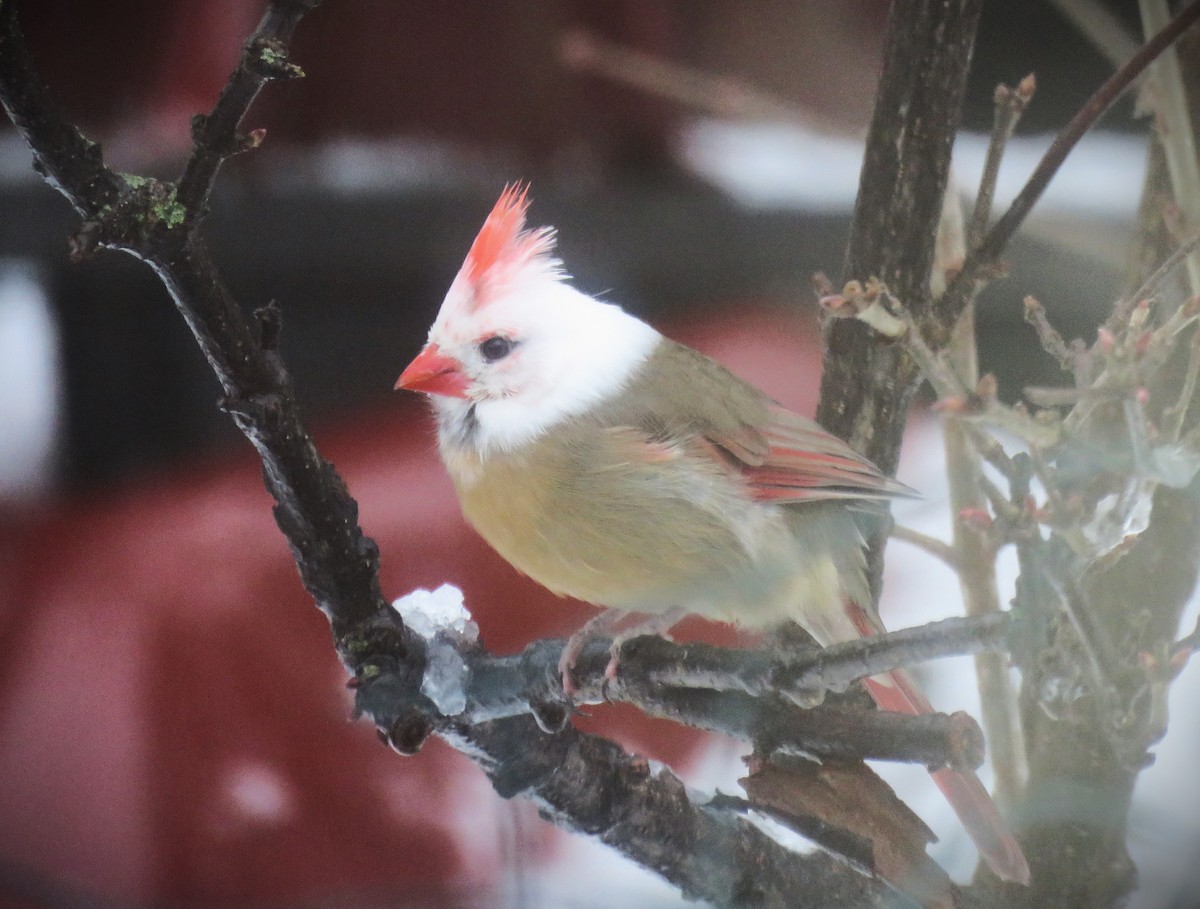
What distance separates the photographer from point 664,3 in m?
1.04

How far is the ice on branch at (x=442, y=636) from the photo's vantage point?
0.92 m

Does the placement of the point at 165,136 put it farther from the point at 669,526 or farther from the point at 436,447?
the point at 669,526

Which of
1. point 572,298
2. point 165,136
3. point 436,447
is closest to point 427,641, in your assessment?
point 436,447

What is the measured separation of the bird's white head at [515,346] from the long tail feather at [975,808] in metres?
0.35

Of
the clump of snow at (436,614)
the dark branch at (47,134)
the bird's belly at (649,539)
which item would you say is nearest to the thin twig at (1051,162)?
the bird's belly at (649,539)

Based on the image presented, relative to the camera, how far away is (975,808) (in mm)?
902

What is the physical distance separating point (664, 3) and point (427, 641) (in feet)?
2.07

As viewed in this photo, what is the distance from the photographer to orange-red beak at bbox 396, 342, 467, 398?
916 mm

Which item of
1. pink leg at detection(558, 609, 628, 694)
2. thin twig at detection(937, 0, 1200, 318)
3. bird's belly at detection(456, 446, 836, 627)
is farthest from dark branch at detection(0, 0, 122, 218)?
thin twig at detection(937, 0, 1200, 318)

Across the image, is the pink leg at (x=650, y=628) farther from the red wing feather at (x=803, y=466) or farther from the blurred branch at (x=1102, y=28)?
the blurred branch at (x=1102, y=28)

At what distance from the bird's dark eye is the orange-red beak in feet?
0.08

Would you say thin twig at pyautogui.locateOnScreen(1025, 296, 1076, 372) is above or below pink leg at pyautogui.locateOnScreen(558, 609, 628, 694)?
above

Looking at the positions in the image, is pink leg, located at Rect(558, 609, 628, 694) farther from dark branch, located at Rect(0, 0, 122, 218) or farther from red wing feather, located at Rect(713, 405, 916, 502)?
dark branch, located at Rect(0, 0, 122, 218)

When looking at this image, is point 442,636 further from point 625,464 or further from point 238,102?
point 238,102
